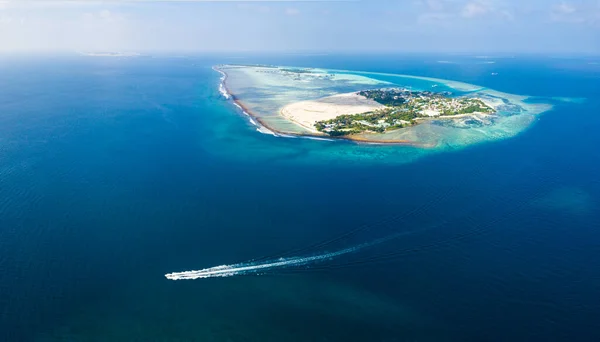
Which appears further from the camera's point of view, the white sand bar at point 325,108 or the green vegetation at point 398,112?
the white sand bar at point 325,108

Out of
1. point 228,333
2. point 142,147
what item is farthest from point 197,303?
point 142,147

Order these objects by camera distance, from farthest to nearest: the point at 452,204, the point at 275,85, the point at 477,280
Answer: the point at 275,85 < the point at 452,204 < the point at 477,280

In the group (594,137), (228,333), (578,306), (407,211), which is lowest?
(228,333)

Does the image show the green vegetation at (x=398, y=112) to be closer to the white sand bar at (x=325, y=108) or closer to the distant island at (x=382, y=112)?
the distant island at (x=382, y=112)

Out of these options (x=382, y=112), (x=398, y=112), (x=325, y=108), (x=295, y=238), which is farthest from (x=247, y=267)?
(x=325, y=108)

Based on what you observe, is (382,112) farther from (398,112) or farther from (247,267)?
(247,267)

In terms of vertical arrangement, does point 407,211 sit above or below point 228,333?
above

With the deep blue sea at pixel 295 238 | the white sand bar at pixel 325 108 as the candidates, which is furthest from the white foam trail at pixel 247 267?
the white sand bar at pixel 325 108

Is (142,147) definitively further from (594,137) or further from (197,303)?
(594,137)
